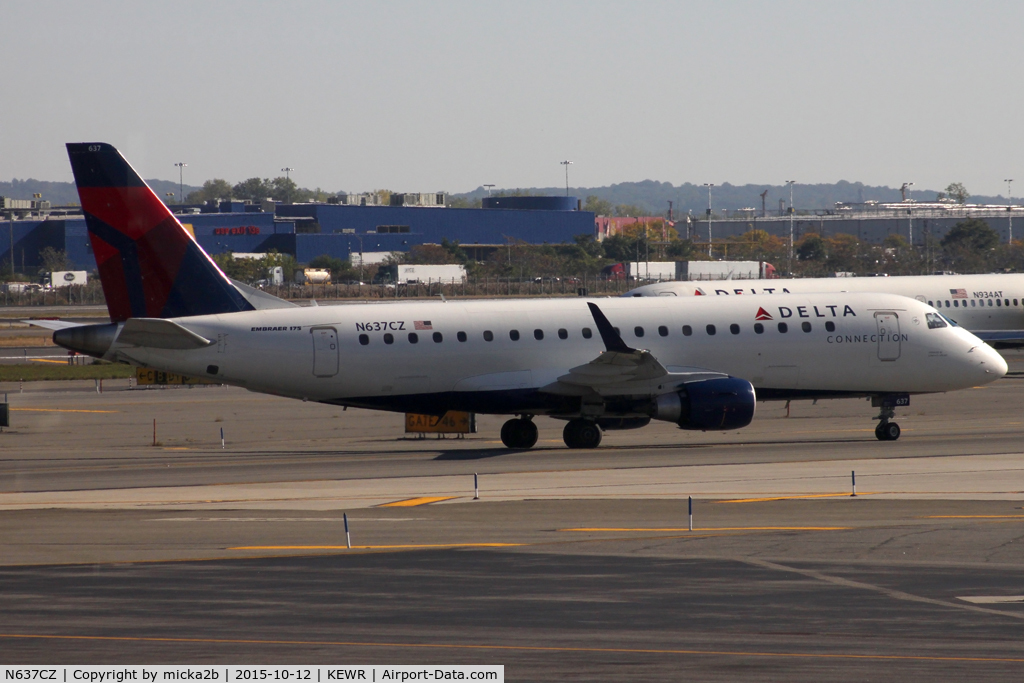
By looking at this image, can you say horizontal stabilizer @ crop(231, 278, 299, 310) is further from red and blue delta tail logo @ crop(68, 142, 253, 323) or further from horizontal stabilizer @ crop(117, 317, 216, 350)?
horizontal stabilizer @ crop(117, 317, 216, 350)

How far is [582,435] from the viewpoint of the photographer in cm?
3170

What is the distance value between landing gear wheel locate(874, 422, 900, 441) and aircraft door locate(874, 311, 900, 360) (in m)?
1.93

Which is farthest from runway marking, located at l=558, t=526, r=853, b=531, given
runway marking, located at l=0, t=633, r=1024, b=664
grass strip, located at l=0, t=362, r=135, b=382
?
grass strip, located at l=0, t=362, r=135, b=382

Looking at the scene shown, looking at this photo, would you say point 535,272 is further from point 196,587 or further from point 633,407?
point 196,587

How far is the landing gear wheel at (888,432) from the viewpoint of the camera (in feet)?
105

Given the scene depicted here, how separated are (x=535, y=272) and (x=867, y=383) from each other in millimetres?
117411

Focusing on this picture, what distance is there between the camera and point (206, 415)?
140 ft

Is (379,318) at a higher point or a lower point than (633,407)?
higher

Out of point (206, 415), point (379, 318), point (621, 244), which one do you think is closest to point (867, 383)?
point (379, 318)

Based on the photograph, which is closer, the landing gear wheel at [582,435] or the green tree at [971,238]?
the landing gear wheel at [582,435]

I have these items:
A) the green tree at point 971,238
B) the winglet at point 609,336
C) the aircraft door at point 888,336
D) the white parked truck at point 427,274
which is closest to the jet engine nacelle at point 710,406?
the winglet at point 609,336

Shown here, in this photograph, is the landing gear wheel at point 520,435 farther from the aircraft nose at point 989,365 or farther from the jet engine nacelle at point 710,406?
the aircraft nose at point 989,365

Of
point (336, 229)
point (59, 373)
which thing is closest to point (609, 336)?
point (59, 373)

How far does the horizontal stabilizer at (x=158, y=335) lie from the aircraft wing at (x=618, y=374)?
29.4 feet
